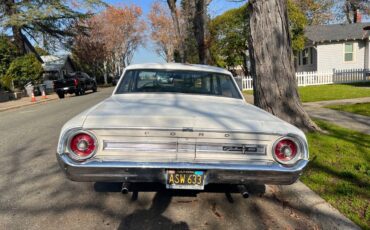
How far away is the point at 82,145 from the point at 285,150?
198 centimetres

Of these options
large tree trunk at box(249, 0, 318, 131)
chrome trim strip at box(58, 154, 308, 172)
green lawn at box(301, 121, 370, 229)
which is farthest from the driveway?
large tree trunk at box(249, 0, 318, 131)

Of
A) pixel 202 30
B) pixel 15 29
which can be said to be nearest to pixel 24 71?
pixel 15 29

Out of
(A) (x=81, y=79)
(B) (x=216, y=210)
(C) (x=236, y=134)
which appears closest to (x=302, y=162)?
(C) (x=236, y=134)

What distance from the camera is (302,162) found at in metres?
3.54

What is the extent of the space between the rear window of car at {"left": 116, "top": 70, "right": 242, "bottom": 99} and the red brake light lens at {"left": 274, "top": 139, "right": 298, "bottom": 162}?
1822 mm

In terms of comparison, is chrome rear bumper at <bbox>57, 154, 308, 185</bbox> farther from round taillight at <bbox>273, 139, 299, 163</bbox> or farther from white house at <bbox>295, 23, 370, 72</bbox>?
white house at <bbox>295, 23, 370, 72</bbox>

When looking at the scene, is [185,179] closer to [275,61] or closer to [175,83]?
[175,83]

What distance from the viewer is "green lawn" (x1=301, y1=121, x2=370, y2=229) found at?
385 centimetres

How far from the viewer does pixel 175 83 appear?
540 cm

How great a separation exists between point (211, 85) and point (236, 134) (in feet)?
7.11

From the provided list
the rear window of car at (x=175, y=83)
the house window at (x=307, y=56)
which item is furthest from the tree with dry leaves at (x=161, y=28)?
the rear window of car at (x=175, y=83)

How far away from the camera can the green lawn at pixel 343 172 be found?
385 cm

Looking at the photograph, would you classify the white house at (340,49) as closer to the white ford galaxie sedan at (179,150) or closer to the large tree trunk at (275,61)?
the large tree trunk at (275,61)

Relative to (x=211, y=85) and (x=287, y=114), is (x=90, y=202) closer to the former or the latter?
(x=211, y=85)
